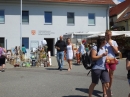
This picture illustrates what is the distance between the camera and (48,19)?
31219mm

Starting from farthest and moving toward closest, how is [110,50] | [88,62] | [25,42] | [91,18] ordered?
1. [91,18]
2. [25,42]
3. [110,50]
4. [88,62]

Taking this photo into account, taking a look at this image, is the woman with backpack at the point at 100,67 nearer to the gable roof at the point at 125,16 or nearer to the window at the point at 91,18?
the window at the point at 91,18

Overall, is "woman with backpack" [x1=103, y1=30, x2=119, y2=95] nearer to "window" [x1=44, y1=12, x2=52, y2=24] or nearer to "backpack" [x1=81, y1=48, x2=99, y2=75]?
"backpack" [x1=81, y1=48, x2=99, y2=75]

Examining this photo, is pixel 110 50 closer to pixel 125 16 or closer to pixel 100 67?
pixel 100 67

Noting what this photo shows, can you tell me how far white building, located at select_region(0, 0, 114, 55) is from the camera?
30.0 metres

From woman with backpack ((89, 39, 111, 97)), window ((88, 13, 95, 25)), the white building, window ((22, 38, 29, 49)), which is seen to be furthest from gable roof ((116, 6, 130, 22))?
woman with backpack ((89, 39, 111, 97))

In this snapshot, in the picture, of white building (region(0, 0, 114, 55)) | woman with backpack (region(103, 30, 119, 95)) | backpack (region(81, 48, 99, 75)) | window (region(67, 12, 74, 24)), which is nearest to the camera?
backpack (region(81, 48, 99, 75))

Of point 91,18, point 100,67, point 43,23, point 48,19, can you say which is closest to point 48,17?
point 48,19

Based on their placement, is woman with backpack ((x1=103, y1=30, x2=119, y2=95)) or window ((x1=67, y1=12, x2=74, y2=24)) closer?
woman with backpack ((x1=103, y1=30, x2=119, y2=95))

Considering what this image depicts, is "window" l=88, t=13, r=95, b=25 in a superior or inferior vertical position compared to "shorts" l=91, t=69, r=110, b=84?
superior

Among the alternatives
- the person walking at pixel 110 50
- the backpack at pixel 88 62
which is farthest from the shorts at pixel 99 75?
the person walking at pixel 110 50

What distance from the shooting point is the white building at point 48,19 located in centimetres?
3002

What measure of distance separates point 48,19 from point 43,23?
2.74 ft

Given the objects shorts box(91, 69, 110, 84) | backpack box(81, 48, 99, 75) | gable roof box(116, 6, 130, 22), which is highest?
gable roof box(116, 6, 130, 22)
